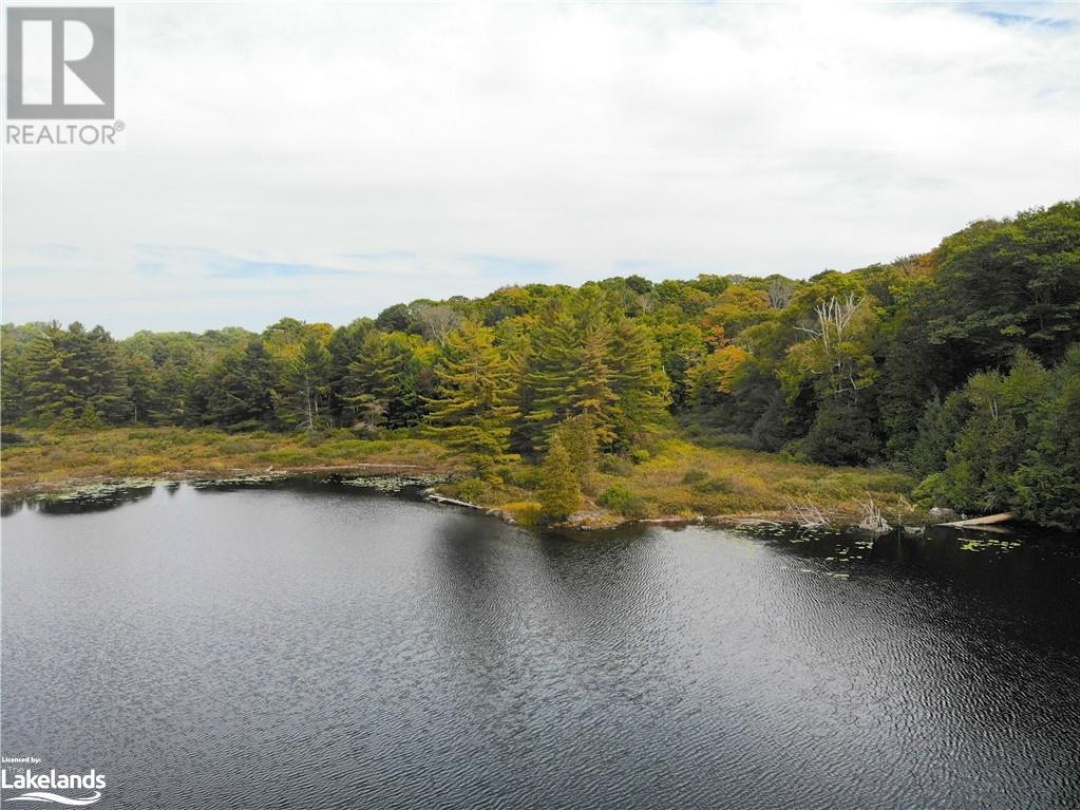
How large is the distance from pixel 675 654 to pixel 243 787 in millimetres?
13593

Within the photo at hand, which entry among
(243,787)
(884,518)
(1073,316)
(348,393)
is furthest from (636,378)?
(243,787)

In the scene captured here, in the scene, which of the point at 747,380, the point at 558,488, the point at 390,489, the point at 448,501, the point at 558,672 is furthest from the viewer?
the point at 747,380

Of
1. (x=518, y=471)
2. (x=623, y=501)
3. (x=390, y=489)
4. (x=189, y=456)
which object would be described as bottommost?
(x=390, y=489)

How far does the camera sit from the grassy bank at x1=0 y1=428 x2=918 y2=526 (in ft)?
134

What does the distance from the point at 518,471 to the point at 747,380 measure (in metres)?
30.2

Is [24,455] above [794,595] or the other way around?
above

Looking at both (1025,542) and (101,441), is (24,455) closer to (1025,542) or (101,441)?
(101,441)

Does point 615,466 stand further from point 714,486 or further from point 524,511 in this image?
point 524,511

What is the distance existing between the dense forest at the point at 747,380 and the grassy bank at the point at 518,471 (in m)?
2.47

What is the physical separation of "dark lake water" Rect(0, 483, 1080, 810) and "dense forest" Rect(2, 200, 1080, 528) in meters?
8.23

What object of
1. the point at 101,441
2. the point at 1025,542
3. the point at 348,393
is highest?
the point at 348,393

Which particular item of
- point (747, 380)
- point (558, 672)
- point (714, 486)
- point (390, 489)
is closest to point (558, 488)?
point (714, 486)

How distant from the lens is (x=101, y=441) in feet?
237

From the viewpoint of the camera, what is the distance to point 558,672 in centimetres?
2216
